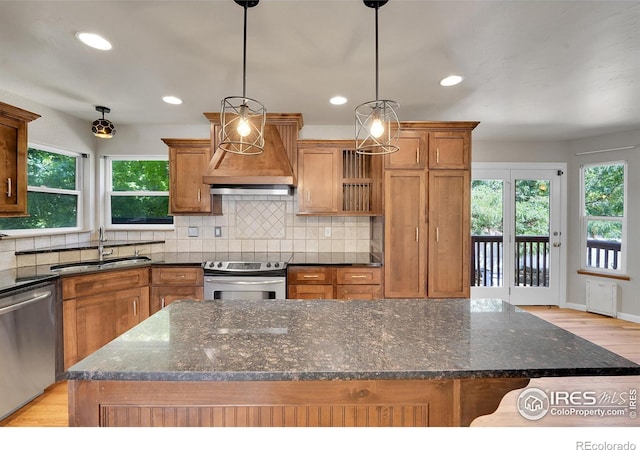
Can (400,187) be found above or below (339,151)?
below

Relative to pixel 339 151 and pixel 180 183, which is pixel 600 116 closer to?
pixel 339 151

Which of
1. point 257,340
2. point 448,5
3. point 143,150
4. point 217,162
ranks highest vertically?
point 448,5

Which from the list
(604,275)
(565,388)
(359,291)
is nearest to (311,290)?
(359,291)

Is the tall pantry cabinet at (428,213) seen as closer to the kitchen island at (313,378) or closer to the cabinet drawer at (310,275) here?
the cabinet drawer at (310,275)

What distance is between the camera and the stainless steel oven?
9.61 feet

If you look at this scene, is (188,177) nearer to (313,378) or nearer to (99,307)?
(99,307)

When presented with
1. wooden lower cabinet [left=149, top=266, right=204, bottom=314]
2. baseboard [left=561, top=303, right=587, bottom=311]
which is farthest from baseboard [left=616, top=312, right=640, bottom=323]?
wooden lower cabinet [left=149, top=266, right=204, bottom=314]

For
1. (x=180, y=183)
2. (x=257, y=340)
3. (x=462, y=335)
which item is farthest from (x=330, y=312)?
(x=180, y=183)

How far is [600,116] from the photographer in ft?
11.3

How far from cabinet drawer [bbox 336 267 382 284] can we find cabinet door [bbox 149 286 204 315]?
4.56 feet

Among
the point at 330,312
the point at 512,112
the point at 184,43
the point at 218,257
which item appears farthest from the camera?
the point at 218,257

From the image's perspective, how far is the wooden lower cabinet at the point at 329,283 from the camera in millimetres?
3010

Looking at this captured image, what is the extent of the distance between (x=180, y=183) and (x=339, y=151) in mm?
1791

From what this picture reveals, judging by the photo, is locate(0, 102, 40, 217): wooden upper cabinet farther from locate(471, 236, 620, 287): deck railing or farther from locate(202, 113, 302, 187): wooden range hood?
locate(471, 236, 620, 287): deck railing
